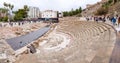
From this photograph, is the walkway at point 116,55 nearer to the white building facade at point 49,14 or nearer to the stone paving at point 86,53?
the stone paving at point 86,53

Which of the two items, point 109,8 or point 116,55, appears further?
point 109,8

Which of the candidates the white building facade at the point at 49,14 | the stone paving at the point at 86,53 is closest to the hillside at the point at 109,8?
the stone paving at the point at 86,53

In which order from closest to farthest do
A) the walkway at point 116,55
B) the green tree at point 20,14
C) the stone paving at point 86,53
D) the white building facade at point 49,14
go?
1. the walkway at point 116,55
2. the stone paving at point 86,53
3. the green tree at point 20,14
4. the white building facade at point 49,14

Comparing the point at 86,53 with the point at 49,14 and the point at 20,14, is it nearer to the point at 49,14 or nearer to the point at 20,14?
the point at 20,14

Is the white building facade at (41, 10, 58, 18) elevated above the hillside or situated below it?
below

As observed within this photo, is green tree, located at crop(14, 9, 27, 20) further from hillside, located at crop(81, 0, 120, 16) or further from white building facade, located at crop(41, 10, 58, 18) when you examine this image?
white building facade, located at crop(41, 10, 58, 18)

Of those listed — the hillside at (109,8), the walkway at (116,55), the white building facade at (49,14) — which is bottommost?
the white building facade at (49,14)

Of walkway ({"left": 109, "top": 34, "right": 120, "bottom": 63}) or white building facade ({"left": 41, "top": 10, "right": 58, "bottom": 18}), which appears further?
white building facade ({"left": 41, "top": 10, "right": 58, "bottom": 18})

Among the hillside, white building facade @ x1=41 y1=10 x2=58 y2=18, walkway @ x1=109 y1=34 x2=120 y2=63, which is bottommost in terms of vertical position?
white building facade @ x1=41 y1=10 x2=58 y2=18

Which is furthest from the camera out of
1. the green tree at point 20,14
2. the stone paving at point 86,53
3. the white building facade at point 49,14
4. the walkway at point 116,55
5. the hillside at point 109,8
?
the white building facade at point 49,14

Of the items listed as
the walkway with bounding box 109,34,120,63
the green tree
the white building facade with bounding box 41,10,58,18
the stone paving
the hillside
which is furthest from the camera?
the white building facade with bounding box 41,10,58,18

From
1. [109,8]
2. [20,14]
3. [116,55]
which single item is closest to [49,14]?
[20,14]

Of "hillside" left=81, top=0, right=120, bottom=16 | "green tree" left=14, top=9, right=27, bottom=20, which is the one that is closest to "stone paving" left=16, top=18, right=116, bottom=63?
"hillside" left=81, top=0, right=120, bottom=16

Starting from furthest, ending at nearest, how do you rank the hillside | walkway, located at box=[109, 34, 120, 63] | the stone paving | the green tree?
1. the green tree
2. the hillside
3. the stone paving
4. walkway, located at box=[109, 34, 120, 63]
